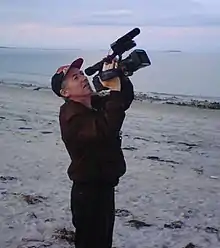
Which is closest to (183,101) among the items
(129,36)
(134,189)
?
(134,189)

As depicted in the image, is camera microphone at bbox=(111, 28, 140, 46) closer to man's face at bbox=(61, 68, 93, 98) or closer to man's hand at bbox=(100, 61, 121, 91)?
man's hand at bbox=(100, 61, 121, 91)

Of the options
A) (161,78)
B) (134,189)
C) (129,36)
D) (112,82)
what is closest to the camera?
(112,82)

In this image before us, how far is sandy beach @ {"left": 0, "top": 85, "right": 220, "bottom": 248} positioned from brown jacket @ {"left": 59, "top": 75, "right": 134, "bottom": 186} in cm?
200

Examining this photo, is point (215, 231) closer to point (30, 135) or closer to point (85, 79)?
point (85, 79)

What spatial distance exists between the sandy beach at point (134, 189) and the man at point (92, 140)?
70.8 inches

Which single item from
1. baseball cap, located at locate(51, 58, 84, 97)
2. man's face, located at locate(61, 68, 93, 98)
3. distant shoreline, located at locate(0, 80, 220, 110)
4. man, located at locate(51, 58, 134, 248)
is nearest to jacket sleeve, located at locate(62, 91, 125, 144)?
man, located at locate(51, 58, 134, 248)

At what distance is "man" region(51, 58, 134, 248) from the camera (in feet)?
10.1

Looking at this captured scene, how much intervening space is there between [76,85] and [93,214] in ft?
2.70

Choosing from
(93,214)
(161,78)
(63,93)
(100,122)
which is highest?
(63,93)

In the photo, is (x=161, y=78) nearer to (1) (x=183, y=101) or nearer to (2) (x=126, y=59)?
(1) (x=183, y=101)

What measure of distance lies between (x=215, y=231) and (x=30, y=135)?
6.97 meters

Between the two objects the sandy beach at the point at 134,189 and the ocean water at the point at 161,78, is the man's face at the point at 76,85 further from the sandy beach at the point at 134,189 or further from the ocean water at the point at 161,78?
the sandy beach at the point at 134,189

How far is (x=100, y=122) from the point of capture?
3.09 m

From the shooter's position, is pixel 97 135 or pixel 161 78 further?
pixel 161 78
